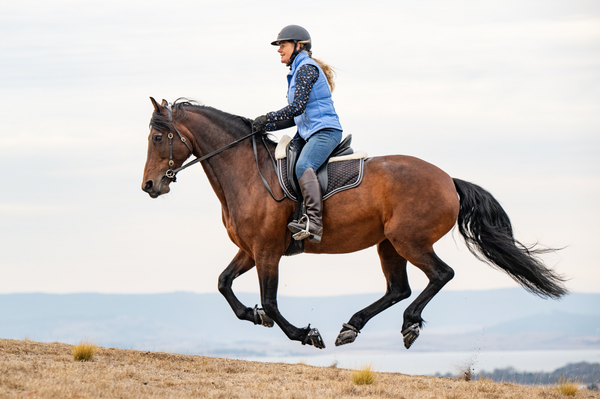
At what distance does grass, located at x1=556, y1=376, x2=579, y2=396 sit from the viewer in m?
9.51

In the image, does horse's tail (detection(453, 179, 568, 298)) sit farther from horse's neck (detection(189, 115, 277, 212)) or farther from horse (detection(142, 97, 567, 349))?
horse's neck (detection(189, 115, 277, 212))

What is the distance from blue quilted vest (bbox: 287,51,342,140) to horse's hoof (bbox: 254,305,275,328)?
238 centimetres

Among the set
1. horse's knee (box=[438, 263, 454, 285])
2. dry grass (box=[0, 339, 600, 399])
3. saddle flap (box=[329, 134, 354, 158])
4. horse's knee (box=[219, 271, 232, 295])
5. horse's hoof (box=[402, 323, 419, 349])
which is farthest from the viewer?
horse's knee (box=[219, 271, 232, 295])

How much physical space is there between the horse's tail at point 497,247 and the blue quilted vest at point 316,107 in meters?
2.21

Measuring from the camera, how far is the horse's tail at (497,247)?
32.2 feet

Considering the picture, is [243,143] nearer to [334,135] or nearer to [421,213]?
[334,135]

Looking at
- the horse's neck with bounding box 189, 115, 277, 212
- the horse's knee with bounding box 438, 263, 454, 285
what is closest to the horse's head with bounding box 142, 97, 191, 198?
the horse's neck with bounding box 189, 115, 277, 212

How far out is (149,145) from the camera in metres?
9.09

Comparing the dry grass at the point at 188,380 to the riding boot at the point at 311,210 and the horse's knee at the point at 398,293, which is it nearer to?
the horse's knee at the point at 398,293

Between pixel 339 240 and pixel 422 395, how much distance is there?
2216 mm

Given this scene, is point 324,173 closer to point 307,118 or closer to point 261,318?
point 307,118

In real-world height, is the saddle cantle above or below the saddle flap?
below

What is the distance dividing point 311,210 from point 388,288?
182 centimetres

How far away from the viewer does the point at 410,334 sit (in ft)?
29.5
